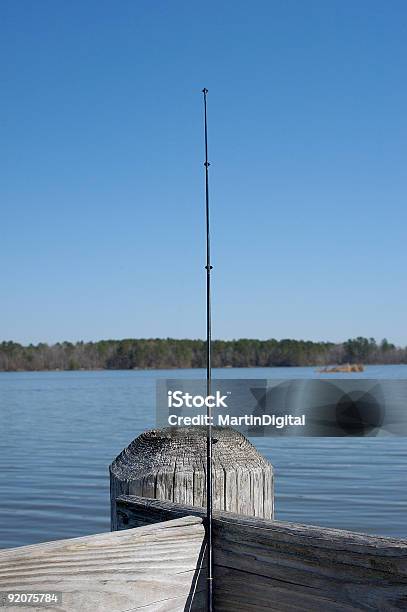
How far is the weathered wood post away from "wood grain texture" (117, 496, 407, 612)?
342 mm

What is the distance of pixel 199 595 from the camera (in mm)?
2461

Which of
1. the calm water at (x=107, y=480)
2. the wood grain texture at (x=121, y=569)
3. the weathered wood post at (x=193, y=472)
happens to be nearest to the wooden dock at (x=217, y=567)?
the wood grain texture at (x=121, y=569)

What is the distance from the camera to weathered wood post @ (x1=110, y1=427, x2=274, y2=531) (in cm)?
299

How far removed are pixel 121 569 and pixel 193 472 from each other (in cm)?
78

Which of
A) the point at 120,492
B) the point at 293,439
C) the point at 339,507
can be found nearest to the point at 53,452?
the point at 293,439

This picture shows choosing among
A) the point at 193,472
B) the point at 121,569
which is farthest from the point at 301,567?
the point at 193,472

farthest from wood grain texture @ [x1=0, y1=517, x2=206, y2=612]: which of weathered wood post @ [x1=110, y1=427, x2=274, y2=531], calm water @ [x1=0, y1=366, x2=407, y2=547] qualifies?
calm water @ [x1=0, y1=366, x2=407, y2=547]

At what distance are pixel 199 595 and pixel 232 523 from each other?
0.75 ft

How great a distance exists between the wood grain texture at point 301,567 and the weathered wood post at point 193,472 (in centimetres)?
34

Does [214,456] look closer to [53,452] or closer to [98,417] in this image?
[53,452]

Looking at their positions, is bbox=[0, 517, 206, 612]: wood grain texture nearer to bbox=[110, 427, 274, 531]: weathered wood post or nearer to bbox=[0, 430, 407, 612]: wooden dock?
bbox=[0, 430, 407, 612]: wooden dock

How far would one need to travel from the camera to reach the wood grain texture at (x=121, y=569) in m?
2.10

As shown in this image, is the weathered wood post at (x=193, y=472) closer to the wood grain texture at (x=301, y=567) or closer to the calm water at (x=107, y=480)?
the wood grain texture at (x=301, y=567)

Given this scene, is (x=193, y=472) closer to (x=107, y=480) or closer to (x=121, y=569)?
(x=121, y=569)
